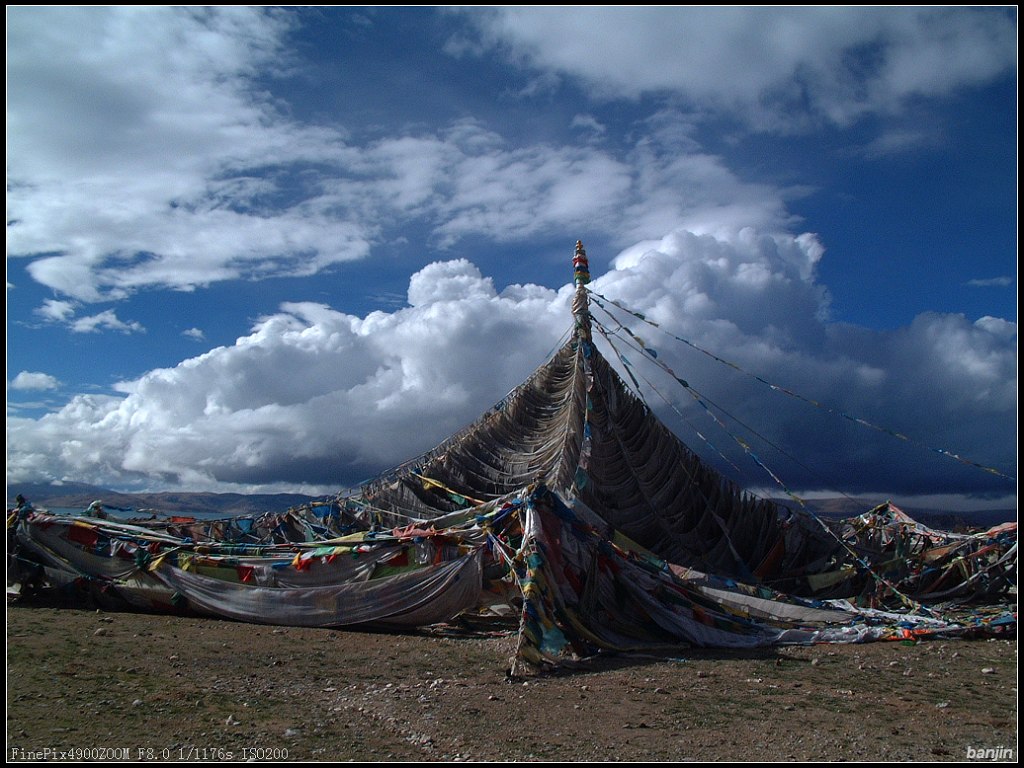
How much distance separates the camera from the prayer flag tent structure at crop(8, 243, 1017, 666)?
33.9ft

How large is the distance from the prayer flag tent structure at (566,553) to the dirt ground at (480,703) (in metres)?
0.88

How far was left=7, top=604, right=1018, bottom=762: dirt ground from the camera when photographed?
5.66 metres

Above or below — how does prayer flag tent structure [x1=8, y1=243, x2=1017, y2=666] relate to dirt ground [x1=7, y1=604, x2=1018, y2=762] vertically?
above

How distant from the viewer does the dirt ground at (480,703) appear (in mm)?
5664

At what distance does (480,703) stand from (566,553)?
351cm

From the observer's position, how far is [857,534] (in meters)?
17.3

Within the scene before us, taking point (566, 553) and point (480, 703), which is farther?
point (566, 553)

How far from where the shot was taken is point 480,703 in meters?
7.05

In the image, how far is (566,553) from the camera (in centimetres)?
1034

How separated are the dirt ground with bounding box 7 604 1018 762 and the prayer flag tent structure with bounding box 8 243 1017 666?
2.89 ft

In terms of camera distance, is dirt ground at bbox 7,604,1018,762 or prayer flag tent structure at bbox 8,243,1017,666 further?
prayer flag tent structure at bbox 8,243,1017,666

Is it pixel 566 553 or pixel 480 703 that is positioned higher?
pixel 566 553

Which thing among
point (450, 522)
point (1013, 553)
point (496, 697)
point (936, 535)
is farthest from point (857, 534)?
point (496, 697)

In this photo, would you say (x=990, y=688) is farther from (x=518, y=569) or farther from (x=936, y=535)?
(x=936, y=535)
